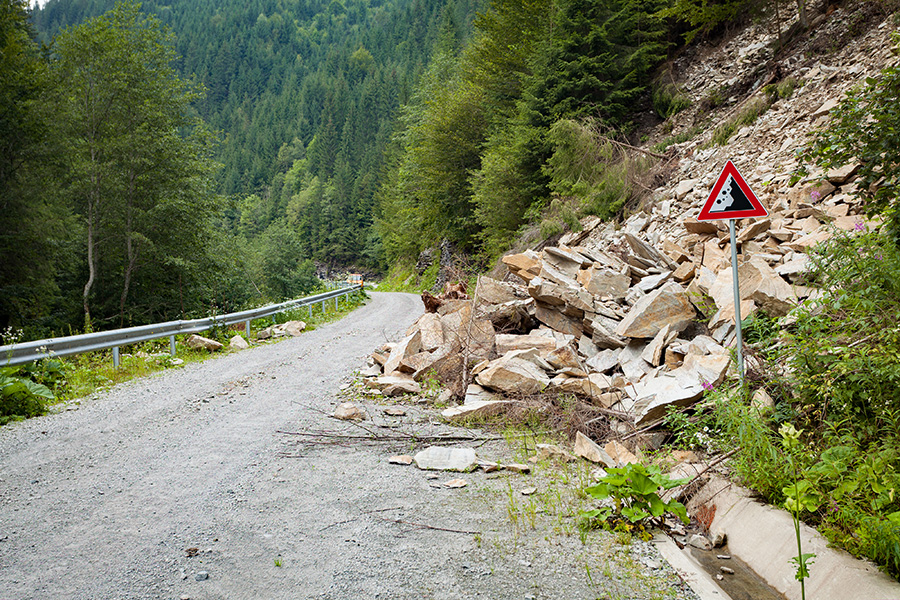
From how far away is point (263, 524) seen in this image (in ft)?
11.3

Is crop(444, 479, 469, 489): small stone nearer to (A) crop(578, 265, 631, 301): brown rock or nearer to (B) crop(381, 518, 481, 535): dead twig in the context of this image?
(B) crop(381, 518, 481, 535): dead twig

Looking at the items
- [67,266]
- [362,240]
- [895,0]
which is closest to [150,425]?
[67,266]

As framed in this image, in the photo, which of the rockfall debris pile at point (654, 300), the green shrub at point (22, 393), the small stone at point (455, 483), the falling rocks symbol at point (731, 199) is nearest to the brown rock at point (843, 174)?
the rockfall debris pile at point (654, 300)

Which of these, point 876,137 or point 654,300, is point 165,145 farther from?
point 876,137

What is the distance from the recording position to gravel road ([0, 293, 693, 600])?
110 inches

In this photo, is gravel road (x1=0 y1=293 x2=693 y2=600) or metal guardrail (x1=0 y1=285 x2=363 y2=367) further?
metal guardrail (x1=0 y1=285 x2=363 y2=367)

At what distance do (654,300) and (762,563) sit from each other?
4.20 m

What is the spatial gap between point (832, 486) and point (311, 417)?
5319 millimetres

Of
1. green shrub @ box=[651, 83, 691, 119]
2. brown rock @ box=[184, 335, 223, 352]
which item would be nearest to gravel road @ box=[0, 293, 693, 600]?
brown rock @ box=[184, 335, 223, 352]

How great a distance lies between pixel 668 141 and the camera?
49.2 ft

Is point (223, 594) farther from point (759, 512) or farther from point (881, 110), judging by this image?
point (881, 110)

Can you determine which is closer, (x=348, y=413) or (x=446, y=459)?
(x=446, y=459)

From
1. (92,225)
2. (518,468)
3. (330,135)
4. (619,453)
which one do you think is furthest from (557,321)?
(330,135)

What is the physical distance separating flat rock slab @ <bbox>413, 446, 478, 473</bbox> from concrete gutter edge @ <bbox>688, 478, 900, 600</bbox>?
1.99 m
